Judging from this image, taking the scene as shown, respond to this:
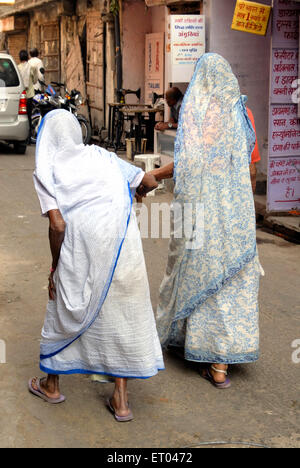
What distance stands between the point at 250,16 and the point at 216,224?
4.62 m

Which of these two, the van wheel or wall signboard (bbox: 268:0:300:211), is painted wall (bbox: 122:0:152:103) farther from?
wall signboard (bbox: 268:0:300:211)

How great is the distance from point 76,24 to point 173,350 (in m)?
14.7

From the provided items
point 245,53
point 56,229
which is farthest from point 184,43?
point 56,229

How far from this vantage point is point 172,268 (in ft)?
13.0

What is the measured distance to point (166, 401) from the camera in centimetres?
364

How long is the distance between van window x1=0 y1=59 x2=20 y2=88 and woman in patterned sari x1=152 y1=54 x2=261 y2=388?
32.2ft

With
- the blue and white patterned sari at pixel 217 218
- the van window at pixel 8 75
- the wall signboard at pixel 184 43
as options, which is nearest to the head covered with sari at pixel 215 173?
the blue and white patterned sari at pixel 217 218

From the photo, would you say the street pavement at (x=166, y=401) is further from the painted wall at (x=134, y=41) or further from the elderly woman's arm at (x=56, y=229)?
the painted wall at (x=134, y=41)

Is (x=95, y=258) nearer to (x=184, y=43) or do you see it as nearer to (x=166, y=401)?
(x=166, y=401)

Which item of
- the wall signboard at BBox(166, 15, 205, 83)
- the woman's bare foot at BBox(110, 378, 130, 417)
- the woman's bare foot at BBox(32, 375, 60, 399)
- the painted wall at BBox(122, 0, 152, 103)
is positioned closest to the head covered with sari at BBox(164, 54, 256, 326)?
the woman's bare foot at BBox(110, 378, 130, 417)

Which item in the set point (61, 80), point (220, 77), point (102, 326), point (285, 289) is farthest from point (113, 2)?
point (102, 326)

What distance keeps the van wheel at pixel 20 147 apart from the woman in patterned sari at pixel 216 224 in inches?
396

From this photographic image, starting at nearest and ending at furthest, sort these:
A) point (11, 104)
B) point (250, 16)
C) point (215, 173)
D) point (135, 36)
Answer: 1. point (215, 173)
2. point (250, 16)
3. point (11, 104)
4. point (135, 36)
